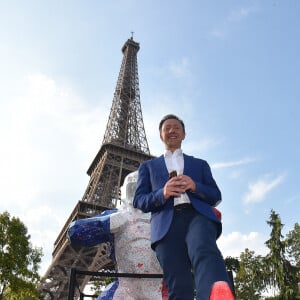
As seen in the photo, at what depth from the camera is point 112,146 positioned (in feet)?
111

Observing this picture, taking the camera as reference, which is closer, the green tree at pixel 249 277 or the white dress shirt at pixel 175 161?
the white dress shirt at pixel 175 161

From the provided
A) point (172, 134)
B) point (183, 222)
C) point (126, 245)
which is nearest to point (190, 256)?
point (183, 222)

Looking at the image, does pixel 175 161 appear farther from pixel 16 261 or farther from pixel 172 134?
pixel 16 261

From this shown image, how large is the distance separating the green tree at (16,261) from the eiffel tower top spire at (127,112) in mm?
20185

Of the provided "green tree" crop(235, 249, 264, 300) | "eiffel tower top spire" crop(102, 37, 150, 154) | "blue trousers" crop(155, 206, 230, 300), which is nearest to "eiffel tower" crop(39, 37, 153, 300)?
"eiffel tower top spire" crop(102, 37, 150, 154)

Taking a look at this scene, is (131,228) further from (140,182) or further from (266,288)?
(266,288)

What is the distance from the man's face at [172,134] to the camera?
2629 mm

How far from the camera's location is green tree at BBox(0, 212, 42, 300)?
14.1 metres

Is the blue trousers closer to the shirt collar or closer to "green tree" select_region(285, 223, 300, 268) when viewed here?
the shirt collar

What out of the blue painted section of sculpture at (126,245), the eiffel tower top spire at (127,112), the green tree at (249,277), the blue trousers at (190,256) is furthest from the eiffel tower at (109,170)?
the blue trousers at (190,256)

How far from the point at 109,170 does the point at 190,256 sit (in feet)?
99.2

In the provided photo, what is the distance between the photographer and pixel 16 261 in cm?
1445

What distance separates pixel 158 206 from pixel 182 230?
205mm

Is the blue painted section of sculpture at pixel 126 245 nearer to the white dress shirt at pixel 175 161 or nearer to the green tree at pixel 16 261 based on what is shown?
the white dress shirt at pixel 175 161
